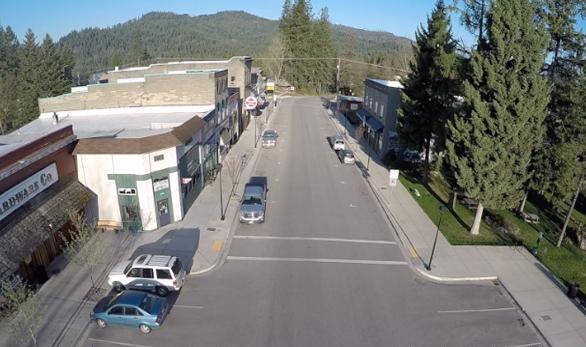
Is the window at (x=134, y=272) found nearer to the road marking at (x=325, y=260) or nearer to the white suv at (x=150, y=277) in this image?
the white suv at (x=150, y=277)

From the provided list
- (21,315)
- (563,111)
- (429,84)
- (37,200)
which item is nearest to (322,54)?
(429,84)

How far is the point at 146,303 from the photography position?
637 inches

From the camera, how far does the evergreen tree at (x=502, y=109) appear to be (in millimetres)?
21453

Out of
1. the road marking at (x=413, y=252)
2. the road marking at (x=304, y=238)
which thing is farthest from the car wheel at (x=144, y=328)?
the road marking at (x=413, y=252)

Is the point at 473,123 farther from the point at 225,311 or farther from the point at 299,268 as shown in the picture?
the point at 225,311

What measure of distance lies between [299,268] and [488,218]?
651 inches

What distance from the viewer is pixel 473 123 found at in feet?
74.2

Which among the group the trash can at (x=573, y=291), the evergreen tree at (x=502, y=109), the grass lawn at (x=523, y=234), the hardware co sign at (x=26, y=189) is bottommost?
the grass lawn at (x=523, y=234)

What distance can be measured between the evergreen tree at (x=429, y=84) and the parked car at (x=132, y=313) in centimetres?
2403

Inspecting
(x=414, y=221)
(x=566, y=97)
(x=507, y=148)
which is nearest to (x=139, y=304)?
(x=414, y=221)

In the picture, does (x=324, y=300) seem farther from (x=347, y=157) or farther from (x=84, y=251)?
(x=347, y=157)

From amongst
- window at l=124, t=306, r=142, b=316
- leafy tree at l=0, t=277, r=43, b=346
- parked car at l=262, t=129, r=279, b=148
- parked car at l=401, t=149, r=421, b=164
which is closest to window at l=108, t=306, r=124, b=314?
window at l=124, t=306, r=142, b=316

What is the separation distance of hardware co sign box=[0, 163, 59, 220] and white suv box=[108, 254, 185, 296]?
535cm

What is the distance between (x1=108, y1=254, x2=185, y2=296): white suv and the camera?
18.1 meters
